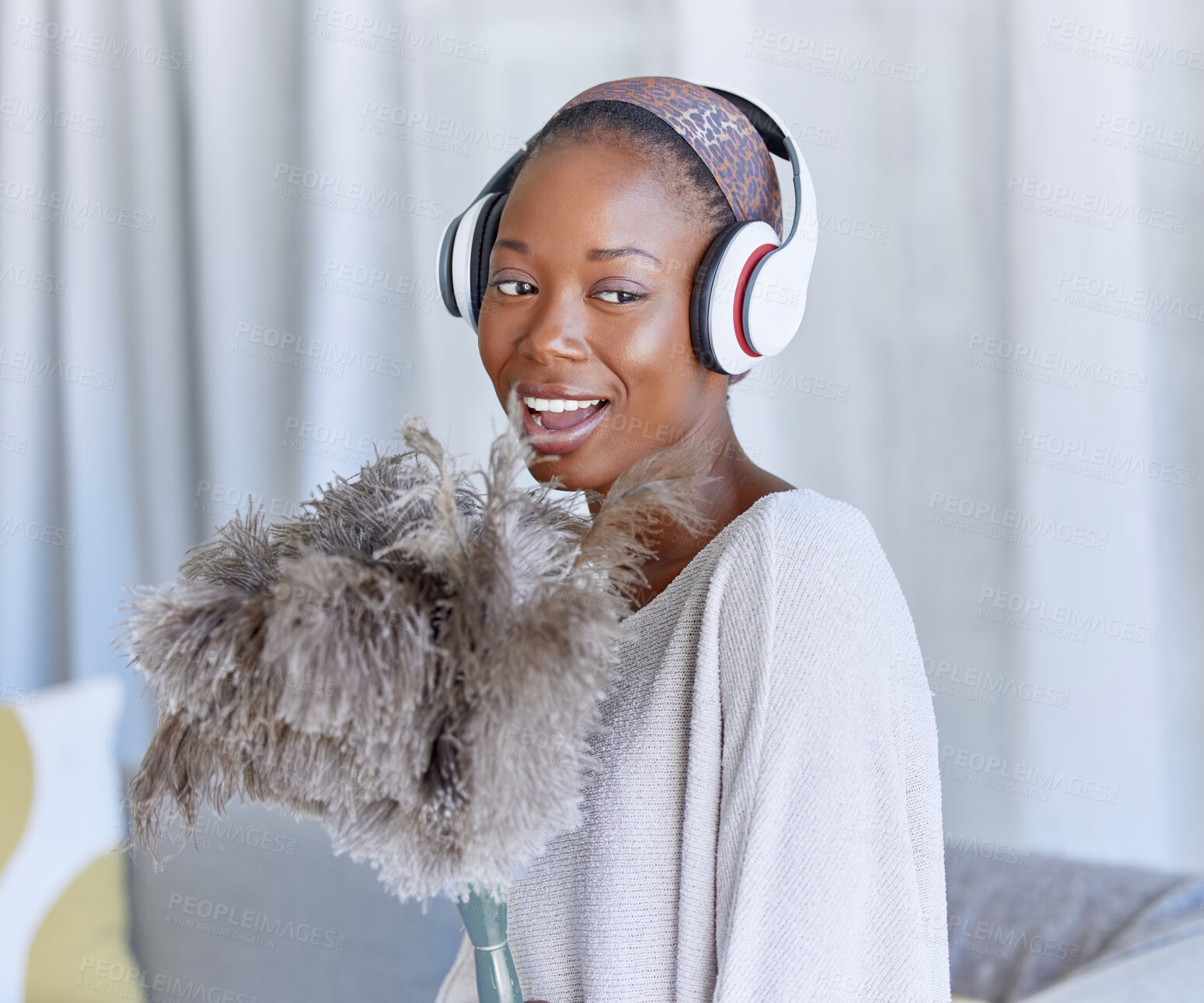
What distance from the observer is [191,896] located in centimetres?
181

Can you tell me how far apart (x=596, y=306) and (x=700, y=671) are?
0.94 feet

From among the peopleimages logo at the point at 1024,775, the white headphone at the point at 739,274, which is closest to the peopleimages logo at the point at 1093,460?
the peopleimages logo at the point at 1024,775

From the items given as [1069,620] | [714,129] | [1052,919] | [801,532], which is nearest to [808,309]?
[1069,620]

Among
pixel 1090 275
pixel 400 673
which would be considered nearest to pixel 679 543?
pixel 400 673

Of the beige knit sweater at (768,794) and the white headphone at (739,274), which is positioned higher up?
the white headphone at (739,274)

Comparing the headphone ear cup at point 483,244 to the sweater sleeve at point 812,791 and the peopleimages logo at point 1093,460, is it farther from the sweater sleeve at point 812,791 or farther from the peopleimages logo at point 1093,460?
the peopleimages logo at point 1093,460

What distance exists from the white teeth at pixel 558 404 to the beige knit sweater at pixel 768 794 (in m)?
0.15

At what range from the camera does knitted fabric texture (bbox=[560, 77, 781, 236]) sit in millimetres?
878

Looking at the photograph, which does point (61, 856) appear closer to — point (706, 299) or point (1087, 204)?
point (706, 299)

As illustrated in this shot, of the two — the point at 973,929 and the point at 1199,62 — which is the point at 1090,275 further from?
the point at 973,929

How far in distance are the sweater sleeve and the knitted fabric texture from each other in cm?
30

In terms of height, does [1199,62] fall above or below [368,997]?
above

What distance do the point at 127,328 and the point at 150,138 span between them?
404mm

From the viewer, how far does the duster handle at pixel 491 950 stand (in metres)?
0.76
